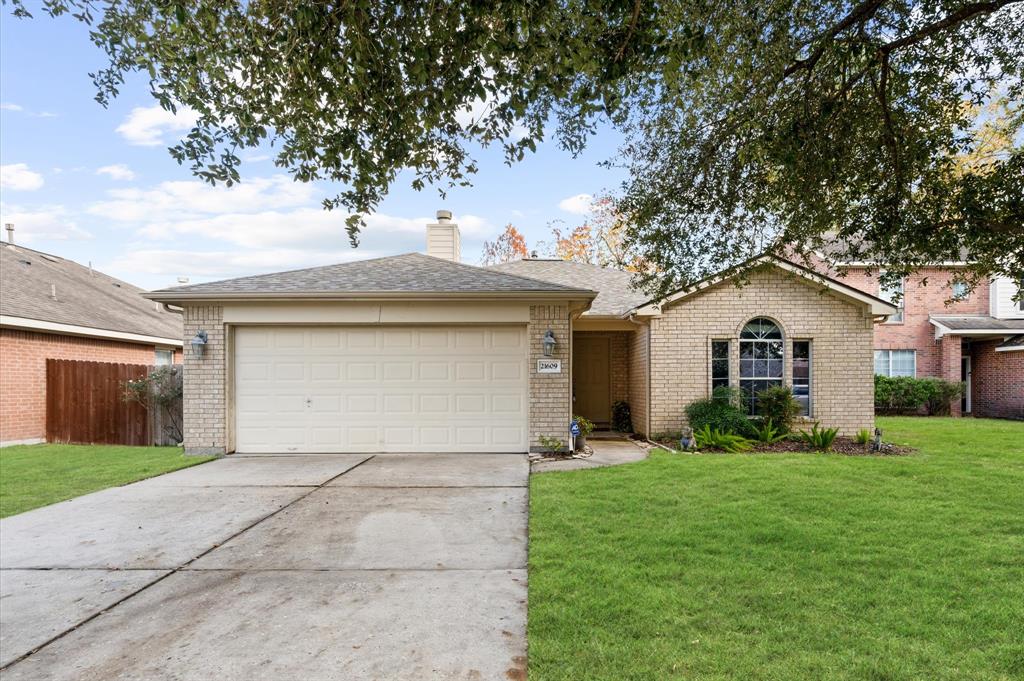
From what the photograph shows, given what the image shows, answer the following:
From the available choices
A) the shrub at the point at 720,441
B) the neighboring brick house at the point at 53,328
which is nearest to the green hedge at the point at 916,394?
the shrub at the point at 720,441

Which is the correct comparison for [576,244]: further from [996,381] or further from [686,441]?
[686,441]

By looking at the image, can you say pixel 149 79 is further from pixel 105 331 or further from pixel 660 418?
pixel 105 331

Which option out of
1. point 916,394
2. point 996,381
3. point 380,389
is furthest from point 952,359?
point 380,389

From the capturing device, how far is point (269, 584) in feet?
14.1

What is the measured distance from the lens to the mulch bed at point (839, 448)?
1034 cm

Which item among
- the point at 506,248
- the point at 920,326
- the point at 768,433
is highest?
the point at 506,248

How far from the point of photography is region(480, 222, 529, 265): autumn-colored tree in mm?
30672

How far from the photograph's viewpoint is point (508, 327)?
10.2m

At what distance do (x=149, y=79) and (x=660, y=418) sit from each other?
401 inches

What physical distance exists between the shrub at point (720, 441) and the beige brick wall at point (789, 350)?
3.31ft

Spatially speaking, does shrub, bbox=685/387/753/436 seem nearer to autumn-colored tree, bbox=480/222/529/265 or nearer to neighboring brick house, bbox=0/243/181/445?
neighboring brick house, bbox=0/243/181/445

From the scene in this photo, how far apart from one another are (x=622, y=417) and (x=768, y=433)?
3.61m

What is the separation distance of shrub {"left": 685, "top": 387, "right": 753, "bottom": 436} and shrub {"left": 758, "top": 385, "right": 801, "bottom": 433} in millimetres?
503

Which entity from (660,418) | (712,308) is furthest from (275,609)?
(712,308)
